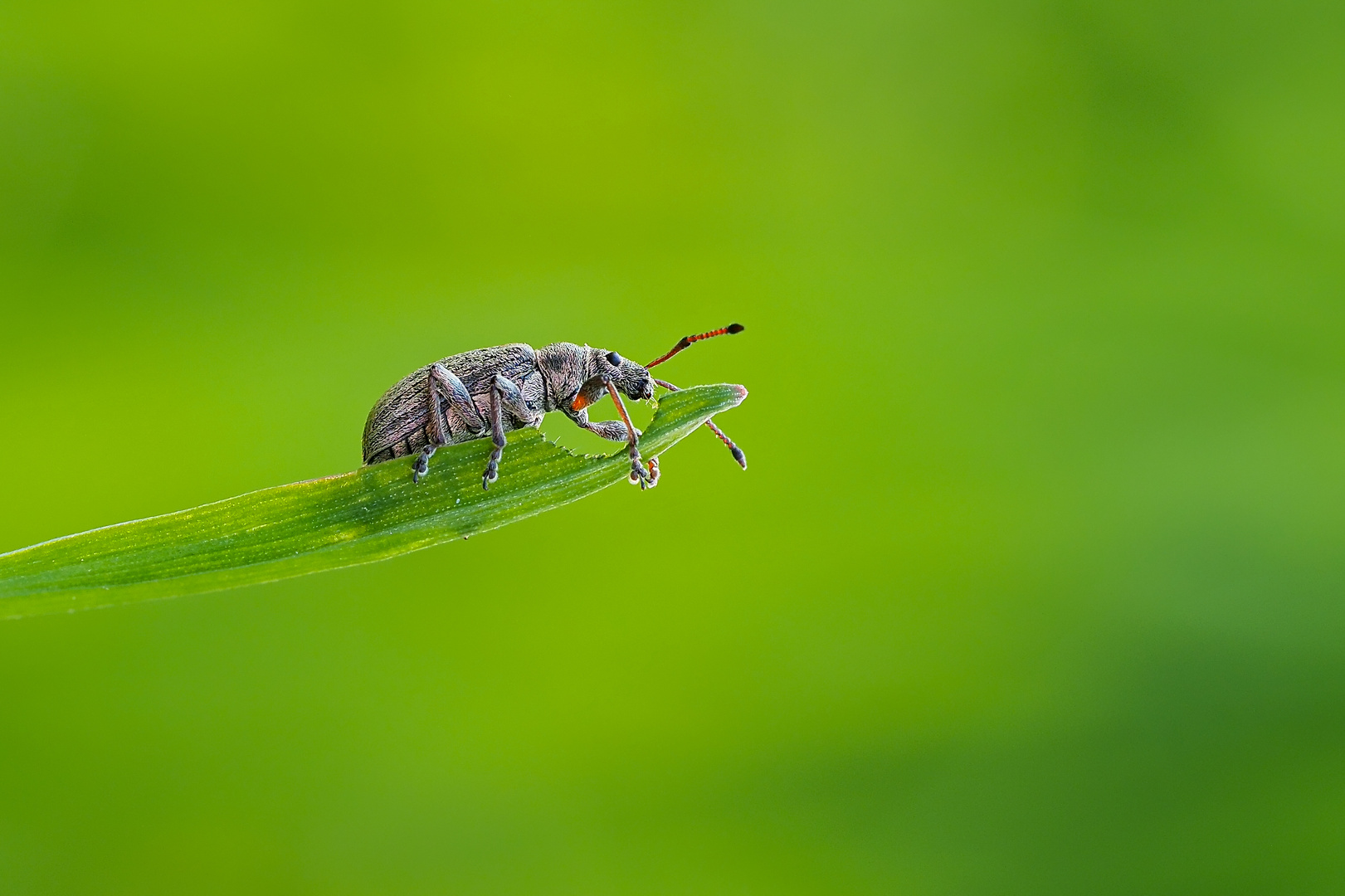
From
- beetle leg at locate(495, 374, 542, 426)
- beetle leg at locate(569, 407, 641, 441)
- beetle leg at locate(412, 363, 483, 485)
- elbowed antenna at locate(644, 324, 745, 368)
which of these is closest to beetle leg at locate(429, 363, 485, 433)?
beetle leg at locate(412, 363, 483, 485)

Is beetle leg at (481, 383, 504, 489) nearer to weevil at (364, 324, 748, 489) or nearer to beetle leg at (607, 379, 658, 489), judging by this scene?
weevil at (364, 324, 748, 489)

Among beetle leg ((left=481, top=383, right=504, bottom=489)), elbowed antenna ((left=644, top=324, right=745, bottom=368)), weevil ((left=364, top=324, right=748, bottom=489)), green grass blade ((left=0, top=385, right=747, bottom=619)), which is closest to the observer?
green grass blade ((left=0, top=385, right=747, bottom=619))

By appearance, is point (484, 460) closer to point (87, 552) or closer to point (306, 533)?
point (306, 533)

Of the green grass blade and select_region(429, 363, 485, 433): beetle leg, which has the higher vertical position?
select_region(429, 363, 485, 433): beetle leg

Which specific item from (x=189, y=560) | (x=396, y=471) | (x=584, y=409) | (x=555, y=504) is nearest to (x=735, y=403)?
(x=555, y=504)

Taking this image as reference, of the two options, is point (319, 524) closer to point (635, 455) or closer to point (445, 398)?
point (635, 455)

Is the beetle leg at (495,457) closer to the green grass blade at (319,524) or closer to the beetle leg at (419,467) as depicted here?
the green grass blade at (319,524)
